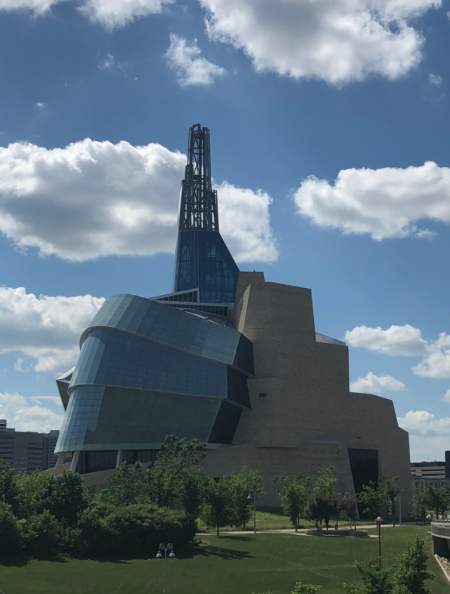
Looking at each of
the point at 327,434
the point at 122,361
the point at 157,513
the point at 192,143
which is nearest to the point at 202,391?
the point at 122,361

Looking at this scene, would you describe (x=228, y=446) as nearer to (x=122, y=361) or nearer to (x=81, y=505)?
(x=122, y=361)

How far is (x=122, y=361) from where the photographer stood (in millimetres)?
95312

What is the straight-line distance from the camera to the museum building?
308ft

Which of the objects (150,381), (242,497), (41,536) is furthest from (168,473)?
(150,381)

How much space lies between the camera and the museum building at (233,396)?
93.8m

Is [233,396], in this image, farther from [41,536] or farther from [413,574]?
[413,574]

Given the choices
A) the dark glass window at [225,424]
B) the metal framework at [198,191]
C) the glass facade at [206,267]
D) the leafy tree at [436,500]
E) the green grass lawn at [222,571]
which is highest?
the metal framework at [198,191]

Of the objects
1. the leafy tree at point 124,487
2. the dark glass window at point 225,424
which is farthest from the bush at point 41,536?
the dark glass window at point 225,424

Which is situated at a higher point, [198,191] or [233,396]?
[198,191]

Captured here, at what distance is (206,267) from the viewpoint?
14338 cm

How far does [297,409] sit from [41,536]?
1969 inches

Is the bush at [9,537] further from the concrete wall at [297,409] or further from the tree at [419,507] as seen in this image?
the tree at [419,507]

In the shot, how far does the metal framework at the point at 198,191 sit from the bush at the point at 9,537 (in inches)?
3888

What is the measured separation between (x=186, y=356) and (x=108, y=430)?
15122 mm
